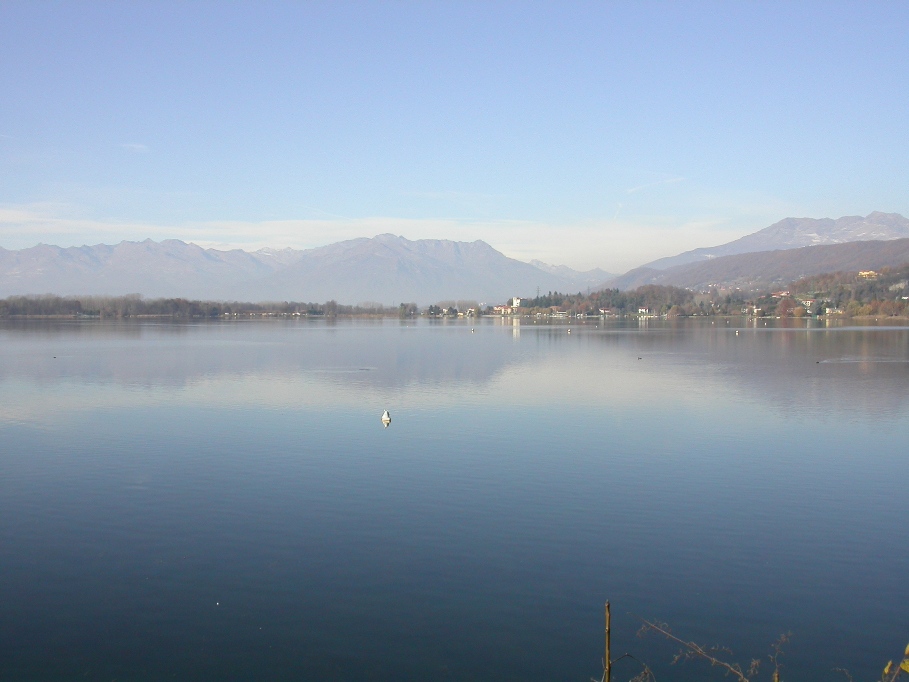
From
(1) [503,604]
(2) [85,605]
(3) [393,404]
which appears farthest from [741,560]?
(3) [393,404]

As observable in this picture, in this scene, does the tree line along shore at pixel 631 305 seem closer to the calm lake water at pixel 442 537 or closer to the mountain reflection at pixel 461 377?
the mountain reflection at pixel 461 377

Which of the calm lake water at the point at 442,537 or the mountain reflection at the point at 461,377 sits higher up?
the mountain reflection at the point at 461,377

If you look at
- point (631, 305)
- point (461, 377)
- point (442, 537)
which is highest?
point (631, 305)

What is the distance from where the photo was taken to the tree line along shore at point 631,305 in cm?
12581

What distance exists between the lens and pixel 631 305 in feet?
566

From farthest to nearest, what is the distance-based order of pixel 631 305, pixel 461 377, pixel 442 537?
pixel 631 305
pixel 461 377
pixel 442 537

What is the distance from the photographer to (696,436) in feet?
55.7

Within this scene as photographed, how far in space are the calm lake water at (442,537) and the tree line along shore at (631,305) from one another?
11313 cm

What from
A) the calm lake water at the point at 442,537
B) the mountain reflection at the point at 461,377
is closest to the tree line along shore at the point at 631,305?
the mountain reflection at the point at 461,377

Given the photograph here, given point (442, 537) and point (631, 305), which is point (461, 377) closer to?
point (442, 537)

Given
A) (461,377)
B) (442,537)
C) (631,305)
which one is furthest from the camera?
(631,305)

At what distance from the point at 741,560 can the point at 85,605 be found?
744 centimetres

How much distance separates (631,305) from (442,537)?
16802cm

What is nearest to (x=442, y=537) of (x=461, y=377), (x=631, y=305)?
Answer: (x=461, y=377)
